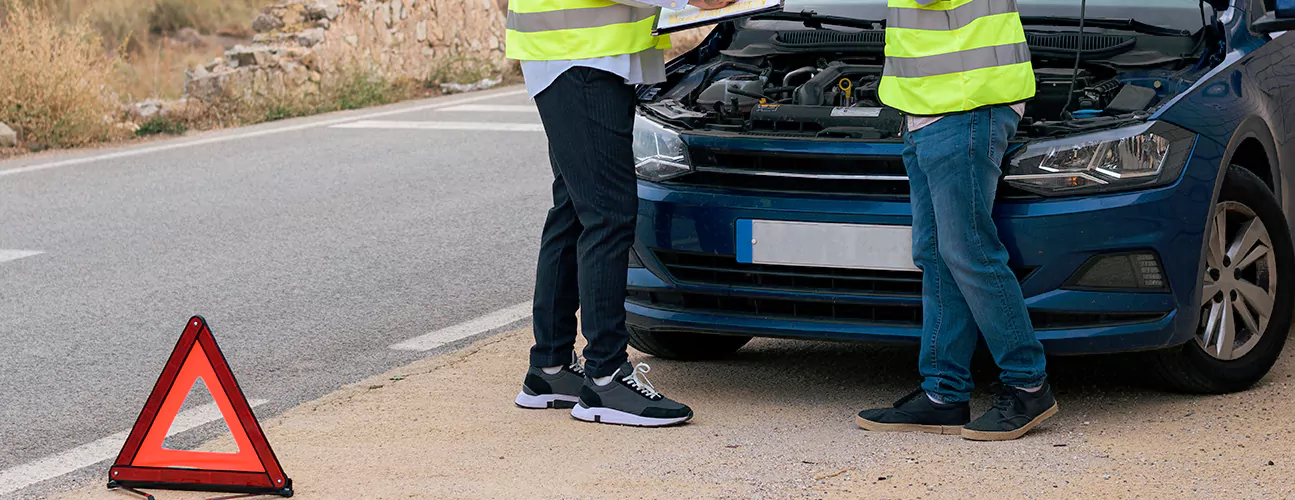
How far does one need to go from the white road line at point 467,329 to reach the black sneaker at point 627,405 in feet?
4.56

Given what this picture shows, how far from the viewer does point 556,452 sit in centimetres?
467

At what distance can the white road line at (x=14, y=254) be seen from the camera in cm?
823

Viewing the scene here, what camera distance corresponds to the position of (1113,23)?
551 centimetres

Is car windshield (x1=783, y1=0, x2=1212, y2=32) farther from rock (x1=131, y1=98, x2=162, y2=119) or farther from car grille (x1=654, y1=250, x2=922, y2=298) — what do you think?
rock (x1=131, y1=98, x2=162, y2=119)

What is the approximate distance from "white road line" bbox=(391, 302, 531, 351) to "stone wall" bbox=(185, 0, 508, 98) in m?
8.93

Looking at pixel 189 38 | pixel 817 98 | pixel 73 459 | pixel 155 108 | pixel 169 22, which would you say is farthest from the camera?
pixel 169 22

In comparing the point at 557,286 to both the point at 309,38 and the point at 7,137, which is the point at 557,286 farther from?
the point at 309,38

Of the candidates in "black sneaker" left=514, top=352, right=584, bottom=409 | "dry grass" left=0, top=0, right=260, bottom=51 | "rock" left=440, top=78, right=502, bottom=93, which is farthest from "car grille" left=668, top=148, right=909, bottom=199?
"dry grass" left=0, top=0, right=260, bottom=51

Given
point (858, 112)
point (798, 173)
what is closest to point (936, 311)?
point (798, 173)

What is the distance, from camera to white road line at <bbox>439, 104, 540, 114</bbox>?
1439 cm

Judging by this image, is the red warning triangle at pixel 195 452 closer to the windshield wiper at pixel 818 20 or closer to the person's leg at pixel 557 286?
the person's leg at pixel 557 286

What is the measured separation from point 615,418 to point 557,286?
49 centimetres

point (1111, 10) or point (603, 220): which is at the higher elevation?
point (1111, 10)

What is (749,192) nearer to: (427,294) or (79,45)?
(427,294)
